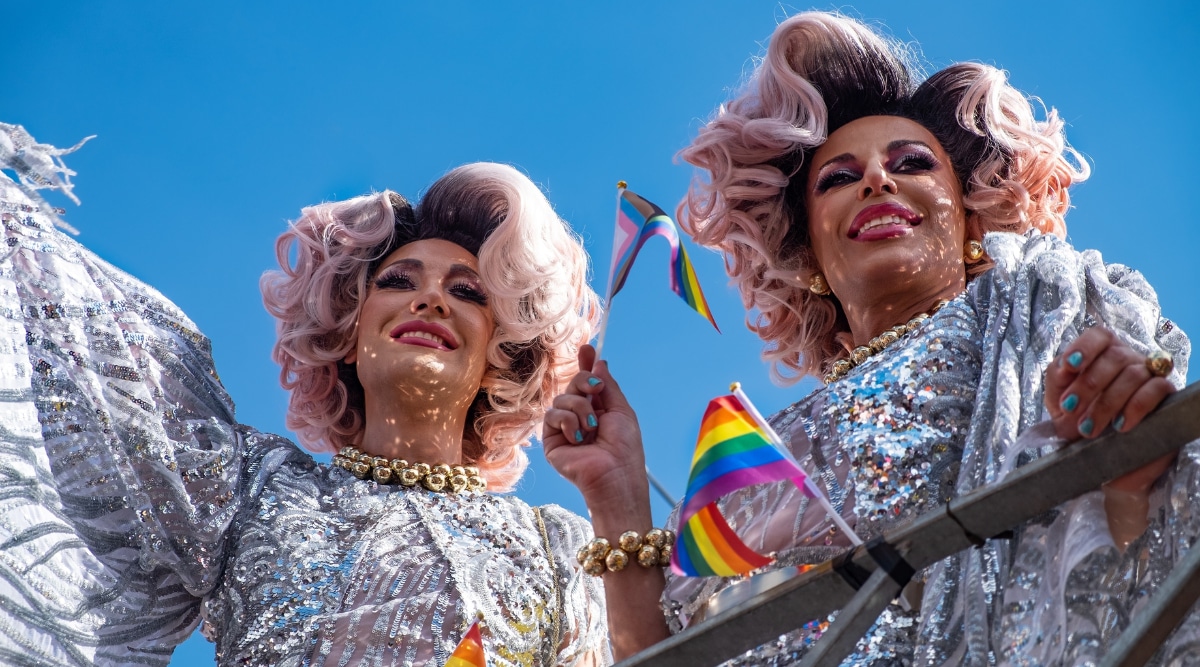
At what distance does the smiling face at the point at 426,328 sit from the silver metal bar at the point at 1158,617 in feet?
8.96

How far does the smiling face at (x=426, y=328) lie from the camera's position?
4.45 meters

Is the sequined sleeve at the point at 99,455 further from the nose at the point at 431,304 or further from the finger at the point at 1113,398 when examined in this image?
the finger at the point at 1113,398

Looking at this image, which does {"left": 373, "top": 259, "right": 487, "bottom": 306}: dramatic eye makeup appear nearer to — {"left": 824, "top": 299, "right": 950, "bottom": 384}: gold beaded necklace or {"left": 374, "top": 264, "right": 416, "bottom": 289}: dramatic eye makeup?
{"left": 374, "top": 264, "right": 416, "bottom": 289}: dramatic eye makeup

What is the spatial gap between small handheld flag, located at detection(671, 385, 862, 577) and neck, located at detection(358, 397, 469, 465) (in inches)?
82.4

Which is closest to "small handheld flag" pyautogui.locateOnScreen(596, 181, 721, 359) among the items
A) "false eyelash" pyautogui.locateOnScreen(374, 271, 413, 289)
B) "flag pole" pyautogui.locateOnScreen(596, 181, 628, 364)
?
"flag pole" pyautogui.locateOnScreen(596, 181, 628, 364)

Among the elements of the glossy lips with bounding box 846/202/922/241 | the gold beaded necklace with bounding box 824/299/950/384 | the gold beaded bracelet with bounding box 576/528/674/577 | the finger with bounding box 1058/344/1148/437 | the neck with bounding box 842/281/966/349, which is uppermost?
the glossy lips with bounding box 846/202/922/241

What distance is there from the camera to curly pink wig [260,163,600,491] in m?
4.72

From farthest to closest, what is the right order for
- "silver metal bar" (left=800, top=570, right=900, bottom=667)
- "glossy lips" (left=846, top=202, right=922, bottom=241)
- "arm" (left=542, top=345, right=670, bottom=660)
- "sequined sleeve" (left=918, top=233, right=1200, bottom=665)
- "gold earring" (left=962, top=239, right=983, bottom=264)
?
"gold earring" (left=962, top=239, right=983, bottom=264) → "glossy lips" (left=846, top=202, right=922, bottom=241) → "arm" (left=542, top=345, right=670, bottom=660) → "sequined sleeve" (left=918, top=233, right=1200, bottom=665) → "silver metal bar" (left=800, top=570, right=900, bottom=667)

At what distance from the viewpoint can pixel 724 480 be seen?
2.45 metres

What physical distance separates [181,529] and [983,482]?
2.13m

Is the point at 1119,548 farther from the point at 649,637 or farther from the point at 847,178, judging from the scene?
the point at 847,178

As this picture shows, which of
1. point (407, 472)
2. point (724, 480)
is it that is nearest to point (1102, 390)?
point (724, 480)

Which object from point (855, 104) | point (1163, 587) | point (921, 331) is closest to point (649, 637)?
point (921, 331)

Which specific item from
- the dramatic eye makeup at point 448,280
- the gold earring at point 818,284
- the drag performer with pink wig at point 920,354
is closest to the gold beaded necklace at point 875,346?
the drag performer with pink wig at point 920,354
